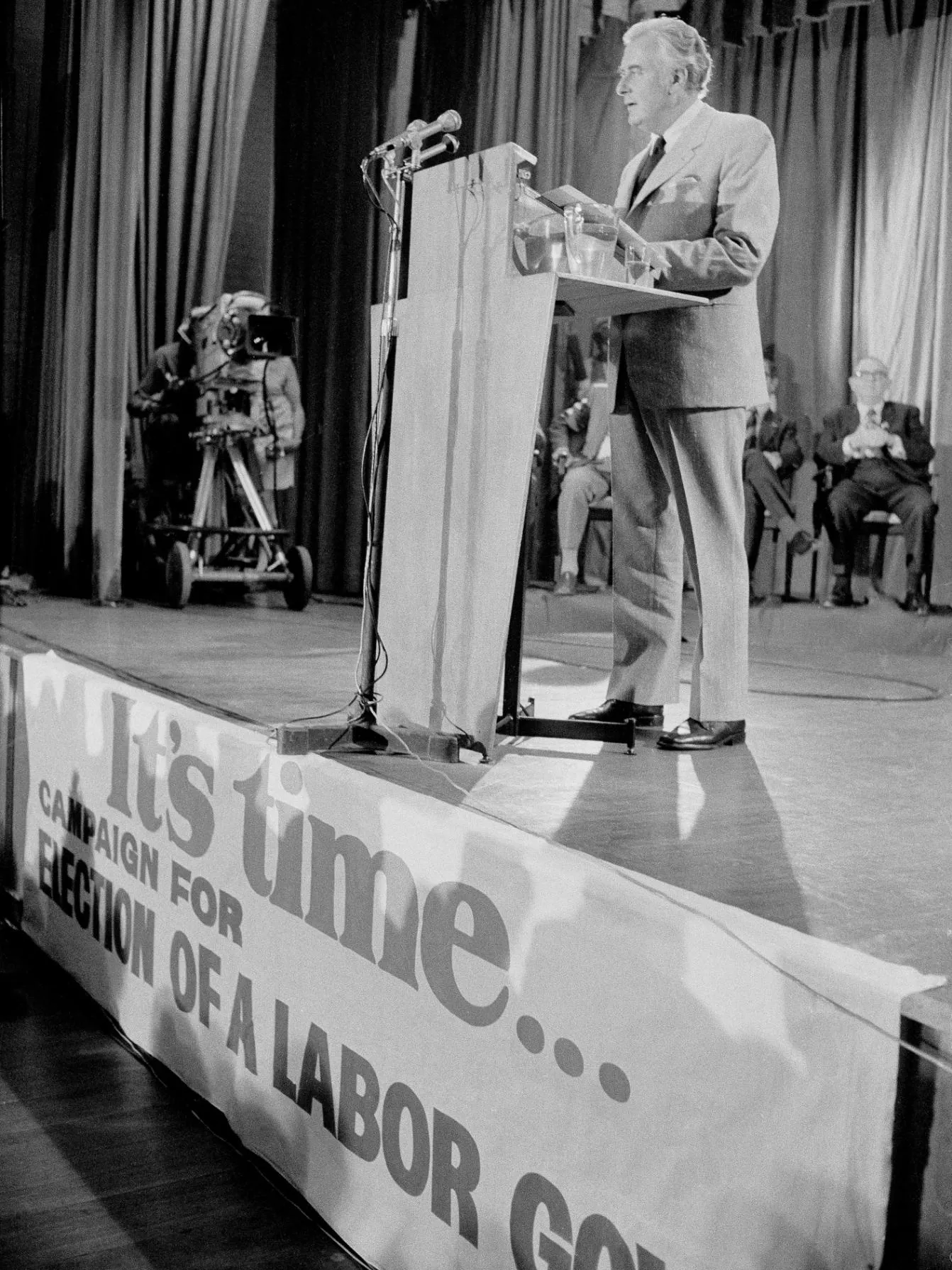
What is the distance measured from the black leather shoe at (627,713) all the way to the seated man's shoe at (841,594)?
3050 millimetres

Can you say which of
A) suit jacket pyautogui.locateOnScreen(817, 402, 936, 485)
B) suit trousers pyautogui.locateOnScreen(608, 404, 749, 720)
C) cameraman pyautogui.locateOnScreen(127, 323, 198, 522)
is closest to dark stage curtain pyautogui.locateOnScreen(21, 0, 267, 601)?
cameraman pyautogui.locateOnScreen(127, 323, 198, 522)

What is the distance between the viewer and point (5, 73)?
19.7 ft

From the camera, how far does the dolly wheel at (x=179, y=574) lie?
15.5ft

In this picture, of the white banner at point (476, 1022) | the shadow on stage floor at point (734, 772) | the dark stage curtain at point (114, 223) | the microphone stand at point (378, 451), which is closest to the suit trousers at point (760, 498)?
the shadow on stage floor at point (734, 772)

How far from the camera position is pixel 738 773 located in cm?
190

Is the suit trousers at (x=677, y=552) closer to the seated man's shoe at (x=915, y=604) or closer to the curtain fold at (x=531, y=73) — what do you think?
the seated man's shoe at (x=915, y=604)

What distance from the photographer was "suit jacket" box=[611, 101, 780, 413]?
2.00 metres

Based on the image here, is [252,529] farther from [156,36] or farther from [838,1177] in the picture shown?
[838,1177]

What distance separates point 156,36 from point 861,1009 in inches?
235

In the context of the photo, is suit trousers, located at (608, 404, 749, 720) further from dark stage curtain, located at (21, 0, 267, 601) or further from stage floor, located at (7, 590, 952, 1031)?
dark stage curtain, located at (21, 0, 267, 601)

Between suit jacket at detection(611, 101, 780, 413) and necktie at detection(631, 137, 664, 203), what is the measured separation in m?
0.03

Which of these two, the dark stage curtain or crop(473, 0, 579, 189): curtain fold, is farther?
crop(473, 0, 579, 189): curtain fold

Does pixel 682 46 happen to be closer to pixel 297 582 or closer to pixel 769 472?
pixel 297 582

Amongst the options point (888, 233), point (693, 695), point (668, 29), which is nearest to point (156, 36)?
point (888, 233)
